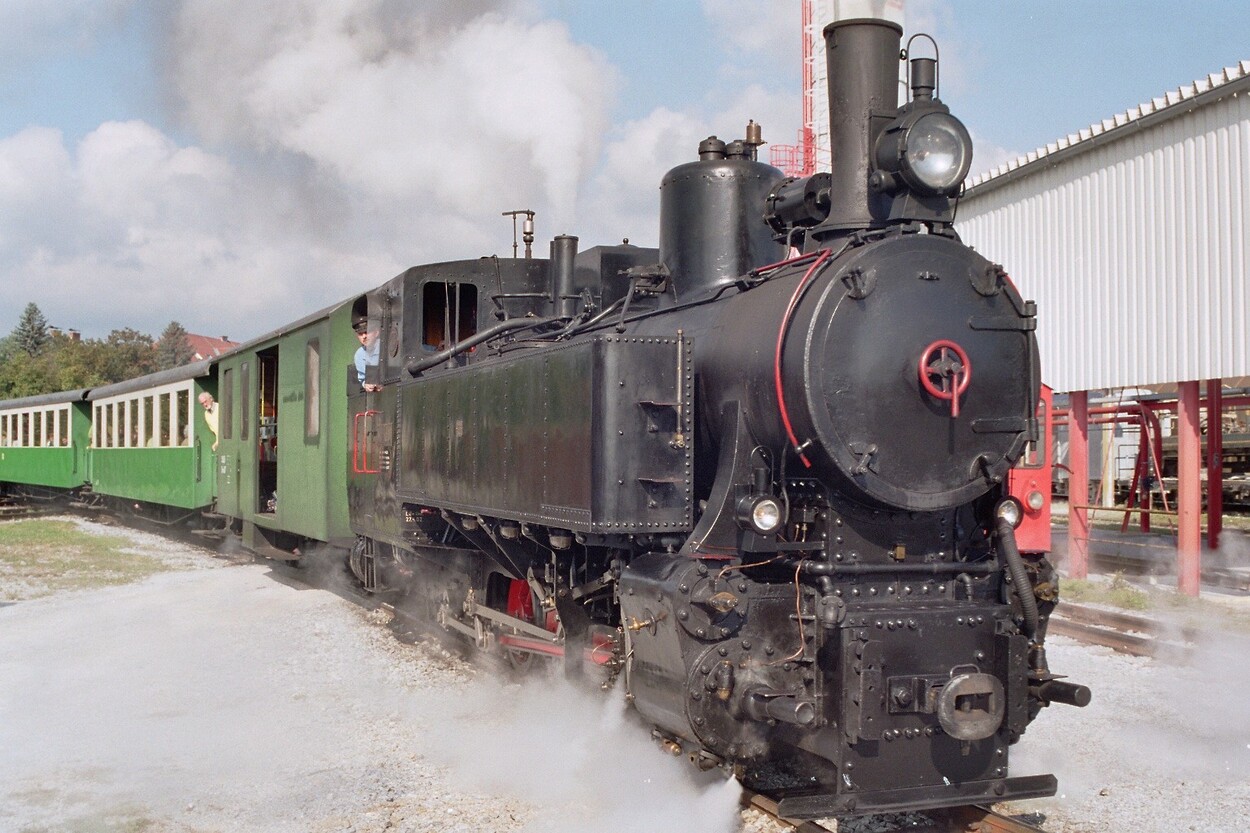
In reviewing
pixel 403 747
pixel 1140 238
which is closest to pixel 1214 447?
pixel 1140 238

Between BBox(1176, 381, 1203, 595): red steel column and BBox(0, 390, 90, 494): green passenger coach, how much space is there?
20321 millimetres

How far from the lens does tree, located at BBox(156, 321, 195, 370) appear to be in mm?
85600

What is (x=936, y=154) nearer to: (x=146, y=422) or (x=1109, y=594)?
(x=1109, y=594)

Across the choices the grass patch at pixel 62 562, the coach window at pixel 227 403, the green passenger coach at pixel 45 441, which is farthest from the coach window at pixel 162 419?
the green passenger coach at pixel 45 441

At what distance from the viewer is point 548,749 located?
5.70 m

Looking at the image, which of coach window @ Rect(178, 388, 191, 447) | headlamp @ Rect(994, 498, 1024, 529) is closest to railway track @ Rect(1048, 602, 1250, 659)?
headlamp @ Rect(994, 498, 1024, 529)

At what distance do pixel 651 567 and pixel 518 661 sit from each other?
262 centimetres

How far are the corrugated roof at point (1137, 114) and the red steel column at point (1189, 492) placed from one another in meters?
2.82

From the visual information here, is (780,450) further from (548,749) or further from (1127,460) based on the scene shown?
(1127,460)

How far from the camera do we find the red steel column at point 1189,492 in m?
10.8

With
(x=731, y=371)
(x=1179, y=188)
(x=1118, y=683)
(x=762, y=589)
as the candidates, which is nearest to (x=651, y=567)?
(x=762, y=589)

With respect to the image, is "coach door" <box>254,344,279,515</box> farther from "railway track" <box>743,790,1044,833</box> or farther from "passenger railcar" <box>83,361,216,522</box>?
"railway track" <box>743,790,1044,833</box>

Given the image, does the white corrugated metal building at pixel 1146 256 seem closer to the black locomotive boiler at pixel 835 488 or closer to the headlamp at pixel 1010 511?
the headlamp at pixel 1010 511

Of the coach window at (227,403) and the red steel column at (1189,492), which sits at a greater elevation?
the coach window at (227,403)
